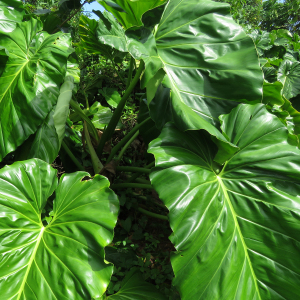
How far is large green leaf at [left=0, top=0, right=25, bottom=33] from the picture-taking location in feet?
4.60

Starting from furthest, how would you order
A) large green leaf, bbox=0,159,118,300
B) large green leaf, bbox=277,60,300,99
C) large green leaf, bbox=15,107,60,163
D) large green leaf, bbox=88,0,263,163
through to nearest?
large green leaf, bbox=277,60,300,99 → large green leaf, bbox=15,107,60,163 → large green leaf, bbox=88,0,263,163 → large green leaf, bbox=0,159,118,300

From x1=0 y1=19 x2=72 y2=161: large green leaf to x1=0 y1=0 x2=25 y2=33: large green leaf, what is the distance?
0.04 metres

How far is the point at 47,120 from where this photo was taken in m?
1.38

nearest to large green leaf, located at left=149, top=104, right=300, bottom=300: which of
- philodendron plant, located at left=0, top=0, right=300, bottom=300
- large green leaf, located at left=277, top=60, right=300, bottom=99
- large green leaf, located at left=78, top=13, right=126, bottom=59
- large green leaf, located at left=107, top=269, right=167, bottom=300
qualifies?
philodendron plant, located at left=0, top=0, right=300, bottom=300

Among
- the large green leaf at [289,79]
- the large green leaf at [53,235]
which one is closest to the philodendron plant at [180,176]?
the large green leaf at [53,235]

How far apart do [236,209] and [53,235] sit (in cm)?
74

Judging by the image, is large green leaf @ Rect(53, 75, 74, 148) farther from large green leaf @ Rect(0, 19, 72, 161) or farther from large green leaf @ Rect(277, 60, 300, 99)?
large green leaf @ Rect(277, 60, 300, 99)

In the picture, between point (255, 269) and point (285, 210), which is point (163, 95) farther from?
point (255, 269)

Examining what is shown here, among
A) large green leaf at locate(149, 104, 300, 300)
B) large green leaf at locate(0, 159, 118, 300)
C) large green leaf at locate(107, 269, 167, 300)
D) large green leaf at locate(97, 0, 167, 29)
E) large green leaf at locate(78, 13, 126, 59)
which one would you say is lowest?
large green leaf at locate(107, 269, 167, 300)

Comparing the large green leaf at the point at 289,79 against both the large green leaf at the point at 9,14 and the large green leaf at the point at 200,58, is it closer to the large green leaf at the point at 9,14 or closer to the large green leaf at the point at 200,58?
the large green leaf at the point at 200,58

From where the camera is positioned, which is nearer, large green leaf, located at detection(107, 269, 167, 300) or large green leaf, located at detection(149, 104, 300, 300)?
large green leaf, located at detection(149, 104, 300, 300)

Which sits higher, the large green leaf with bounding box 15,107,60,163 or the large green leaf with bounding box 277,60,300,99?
the large green leaf with bounding box 277,60,300,99

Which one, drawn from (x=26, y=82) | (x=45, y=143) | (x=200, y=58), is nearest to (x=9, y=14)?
(x=26, y=82)

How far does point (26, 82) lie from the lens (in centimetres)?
130
